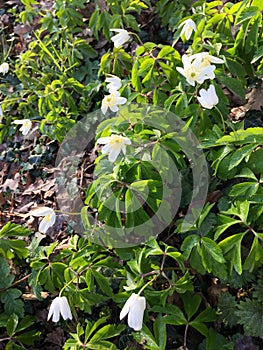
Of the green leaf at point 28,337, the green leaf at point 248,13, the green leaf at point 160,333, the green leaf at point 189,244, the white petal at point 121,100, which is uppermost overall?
the green leaf at point 248,13

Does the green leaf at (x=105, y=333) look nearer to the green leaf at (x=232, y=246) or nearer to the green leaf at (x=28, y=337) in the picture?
the green leaf at (x=28, y=337)

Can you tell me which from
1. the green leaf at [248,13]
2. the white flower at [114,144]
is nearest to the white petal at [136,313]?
the white flower at [114,144]

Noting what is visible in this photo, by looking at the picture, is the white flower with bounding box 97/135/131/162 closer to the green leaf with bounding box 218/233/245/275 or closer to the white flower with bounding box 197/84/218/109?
the white flower with bounding box 197/84/218/109

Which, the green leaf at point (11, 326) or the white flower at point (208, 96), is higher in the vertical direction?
the white flower at point (208, 96)

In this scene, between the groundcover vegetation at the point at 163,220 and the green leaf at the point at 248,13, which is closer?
the groundcover vegetation at the point at 163,220

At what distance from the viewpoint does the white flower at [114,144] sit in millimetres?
1844

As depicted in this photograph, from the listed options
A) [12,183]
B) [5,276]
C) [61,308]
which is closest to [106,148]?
[61,308]

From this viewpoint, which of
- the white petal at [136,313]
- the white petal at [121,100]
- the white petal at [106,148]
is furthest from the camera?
the white petal at [121,100]

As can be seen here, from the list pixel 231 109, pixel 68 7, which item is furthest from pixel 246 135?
pixel 68 7

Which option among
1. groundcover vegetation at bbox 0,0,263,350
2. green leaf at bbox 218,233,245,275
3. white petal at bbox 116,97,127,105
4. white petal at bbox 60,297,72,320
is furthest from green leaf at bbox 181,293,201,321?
white petal at bbox 116,97,127,105

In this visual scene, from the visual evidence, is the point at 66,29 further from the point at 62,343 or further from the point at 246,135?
the point at 62,343

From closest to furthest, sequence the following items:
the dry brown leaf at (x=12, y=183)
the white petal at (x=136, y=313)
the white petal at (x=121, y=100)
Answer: the white petal at (x=136, y=313) < the white petal at (x=121, y=100) < the dry brown leaf at (x=12, y=183)

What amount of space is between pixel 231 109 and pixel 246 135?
2.71ft

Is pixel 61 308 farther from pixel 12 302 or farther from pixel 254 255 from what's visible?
pixel 254 255
